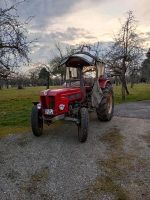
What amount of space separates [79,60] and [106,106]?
2.37 metres

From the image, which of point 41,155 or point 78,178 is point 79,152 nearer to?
point 41,155

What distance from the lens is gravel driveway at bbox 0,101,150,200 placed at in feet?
18.6

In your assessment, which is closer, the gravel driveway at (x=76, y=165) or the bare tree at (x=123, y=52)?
the gravel driveway at (x=76, y=165)

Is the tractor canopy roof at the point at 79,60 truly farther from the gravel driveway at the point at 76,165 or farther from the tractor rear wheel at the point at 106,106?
the gravel driveway at the point at 76,165

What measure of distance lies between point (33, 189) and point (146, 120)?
8.06 metres

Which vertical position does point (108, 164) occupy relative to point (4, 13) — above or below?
below

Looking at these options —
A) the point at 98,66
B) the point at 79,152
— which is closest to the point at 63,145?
the point at 79,152

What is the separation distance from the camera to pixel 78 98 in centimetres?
1062

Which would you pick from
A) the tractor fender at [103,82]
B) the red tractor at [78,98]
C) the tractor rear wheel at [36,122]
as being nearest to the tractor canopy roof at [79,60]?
the red tractor at [78,98]

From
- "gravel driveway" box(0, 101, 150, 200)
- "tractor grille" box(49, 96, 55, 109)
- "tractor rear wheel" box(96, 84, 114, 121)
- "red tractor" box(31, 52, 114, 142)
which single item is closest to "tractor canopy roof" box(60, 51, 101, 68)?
"red tractor" box(31, 52, 114, 142)

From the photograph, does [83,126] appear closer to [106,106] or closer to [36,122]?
[36,122]

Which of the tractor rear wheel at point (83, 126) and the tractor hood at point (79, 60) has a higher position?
the tractor hood at point (79, 60)

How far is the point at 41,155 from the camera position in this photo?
7.93 m

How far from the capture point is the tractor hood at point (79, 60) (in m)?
10.5
